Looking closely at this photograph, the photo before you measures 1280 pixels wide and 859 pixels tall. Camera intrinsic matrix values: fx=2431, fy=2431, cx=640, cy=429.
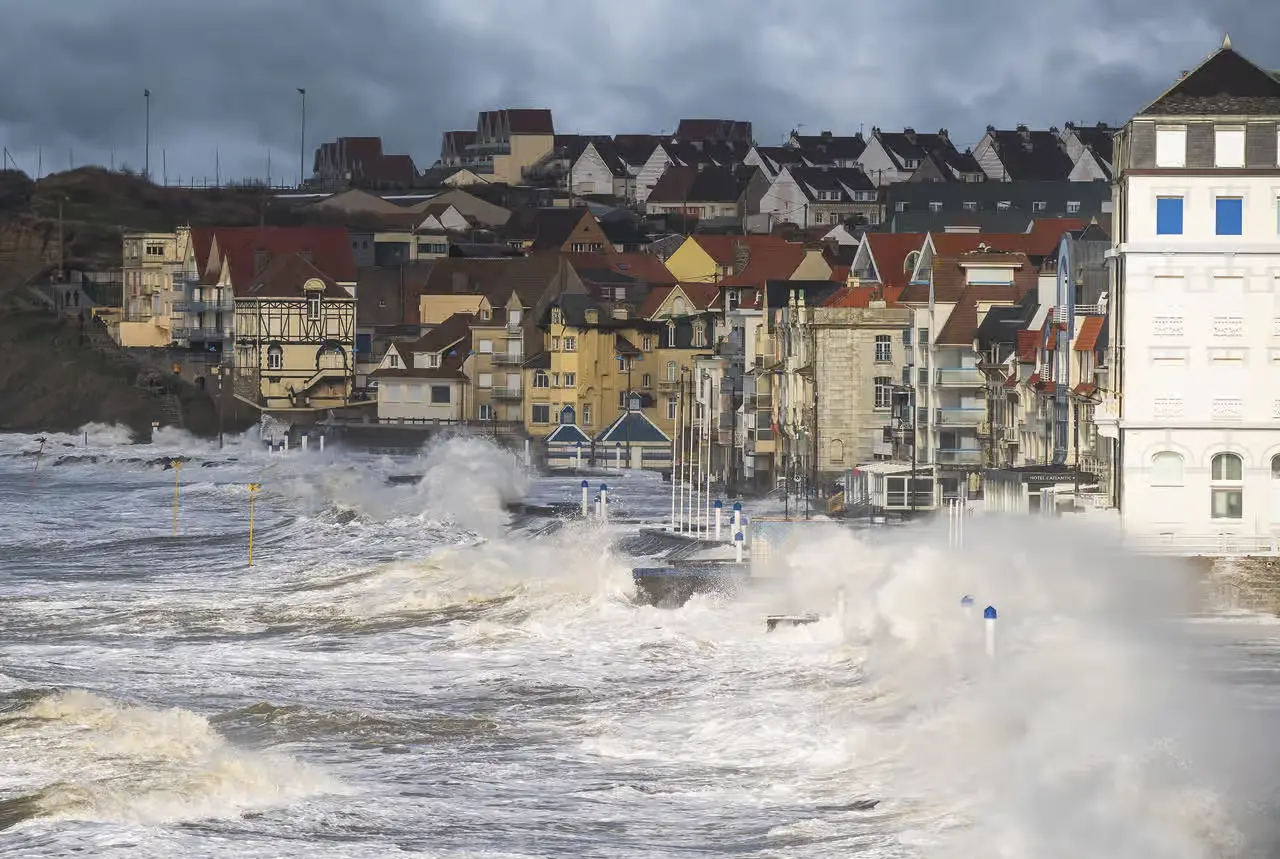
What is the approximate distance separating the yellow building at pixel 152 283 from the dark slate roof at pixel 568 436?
45297mm

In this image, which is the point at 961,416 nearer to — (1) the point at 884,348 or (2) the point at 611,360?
(1) the point at 884,348

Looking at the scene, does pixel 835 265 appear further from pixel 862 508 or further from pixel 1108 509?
pixel 1108 509

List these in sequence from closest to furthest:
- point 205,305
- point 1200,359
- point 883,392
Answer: point 1200,359
point 883,392
point 205,305

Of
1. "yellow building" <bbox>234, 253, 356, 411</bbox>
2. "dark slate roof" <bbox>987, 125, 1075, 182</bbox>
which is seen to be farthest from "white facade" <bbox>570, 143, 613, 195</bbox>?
"yellow building" <bbox>234, 253, 356, 411</bbox>

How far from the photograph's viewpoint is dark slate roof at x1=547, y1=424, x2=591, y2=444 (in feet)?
343

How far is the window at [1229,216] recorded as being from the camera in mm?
46031

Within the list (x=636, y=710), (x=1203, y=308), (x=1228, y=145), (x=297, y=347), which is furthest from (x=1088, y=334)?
(x=297, y=347)

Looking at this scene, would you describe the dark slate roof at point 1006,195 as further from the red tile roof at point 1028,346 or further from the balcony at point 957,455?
the red tile roof at point 1028,346

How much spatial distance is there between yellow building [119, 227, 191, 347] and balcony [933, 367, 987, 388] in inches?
3208

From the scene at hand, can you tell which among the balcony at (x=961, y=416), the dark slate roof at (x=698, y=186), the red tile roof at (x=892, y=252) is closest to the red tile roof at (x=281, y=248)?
the dark slate roof at (x=698, y=186)

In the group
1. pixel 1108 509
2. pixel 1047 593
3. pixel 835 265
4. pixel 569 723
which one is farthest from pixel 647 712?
pixel 835 265

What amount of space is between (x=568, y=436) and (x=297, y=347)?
107 ft

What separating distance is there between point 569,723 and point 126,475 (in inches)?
3208

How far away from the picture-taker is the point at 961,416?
69812 millimetres
